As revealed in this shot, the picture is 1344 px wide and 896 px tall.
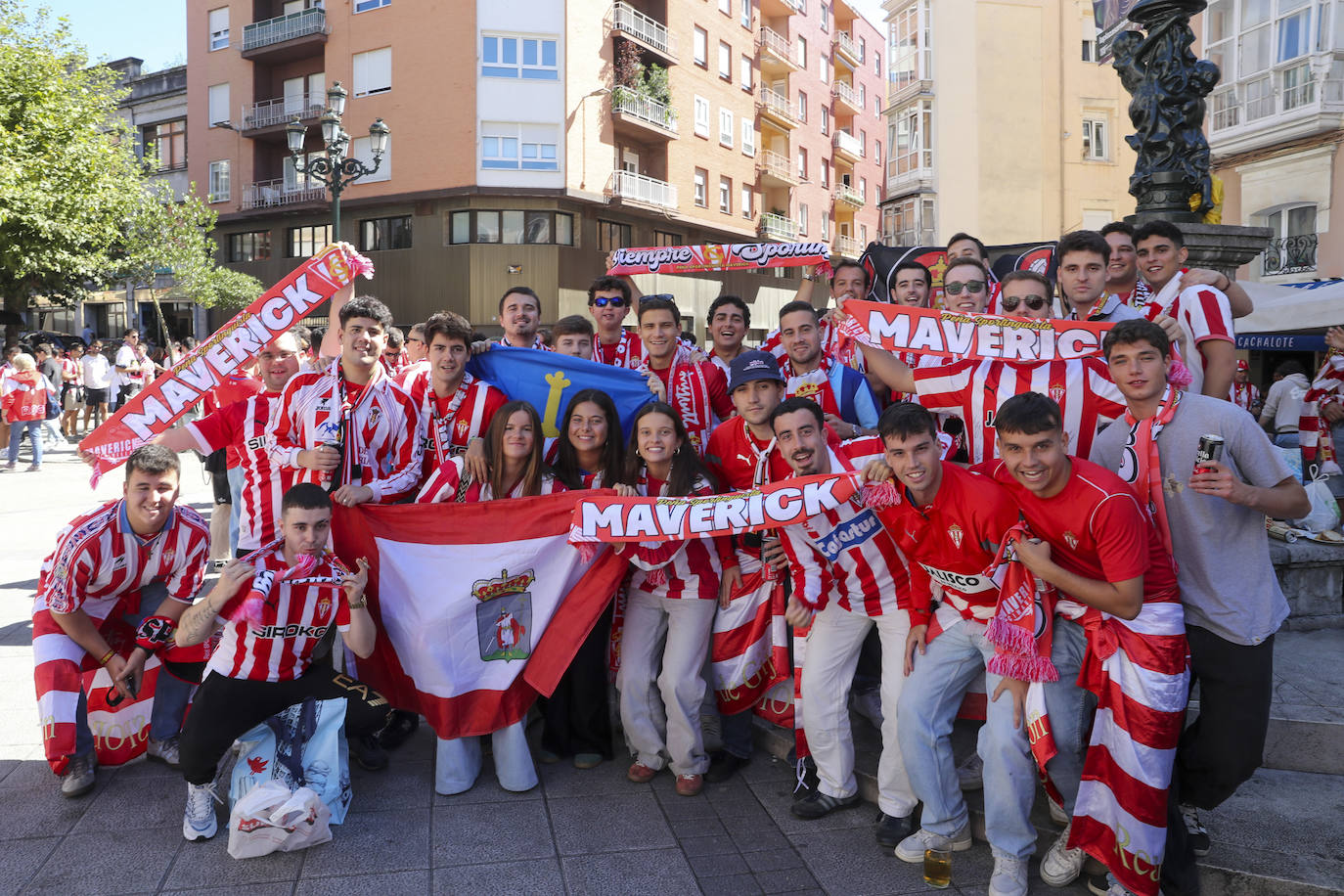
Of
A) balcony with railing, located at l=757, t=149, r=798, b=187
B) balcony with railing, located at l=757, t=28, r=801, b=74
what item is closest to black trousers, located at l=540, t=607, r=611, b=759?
balcony with railing, located at l=757, t=149, r=798, b=187

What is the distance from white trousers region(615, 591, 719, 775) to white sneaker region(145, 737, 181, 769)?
7.85 ft

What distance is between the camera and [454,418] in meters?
5.60

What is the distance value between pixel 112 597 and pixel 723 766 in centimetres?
330

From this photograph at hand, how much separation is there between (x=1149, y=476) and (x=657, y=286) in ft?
90.8

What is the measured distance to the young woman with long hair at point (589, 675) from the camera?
197 inches

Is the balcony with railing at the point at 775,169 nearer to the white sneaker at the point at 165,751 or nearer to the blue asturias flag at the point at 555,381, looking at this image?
the blue asturias flag at the point at 555,381

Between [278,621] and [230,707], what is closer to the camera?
[230,707]

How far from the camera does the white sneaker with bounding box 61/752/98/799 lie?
4.55 metres

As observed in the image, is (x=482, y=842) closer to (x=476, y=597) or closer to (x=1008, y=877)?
(x=476, y=597)

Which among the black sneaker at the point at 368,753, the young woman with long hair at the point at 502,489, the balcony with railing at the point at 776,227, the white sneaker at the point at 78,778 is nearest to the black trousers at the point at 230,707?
the black sneaker at the point at 368,753

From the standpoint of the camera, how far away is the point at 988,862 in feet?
12.8

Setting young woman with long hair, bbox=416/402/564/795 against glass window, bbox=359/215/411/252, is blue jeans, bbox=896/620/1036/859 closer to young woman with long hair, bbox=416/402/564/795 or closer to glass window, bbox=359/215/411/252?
young woman with long hair, bbox=416/402/564/795

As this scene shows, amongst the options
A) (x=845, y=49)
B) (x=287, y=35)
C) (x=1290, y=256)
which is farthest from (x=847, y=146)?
(x=1290, y=256)

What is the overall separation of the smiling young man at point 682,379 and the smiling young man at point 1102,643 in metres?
2.48
